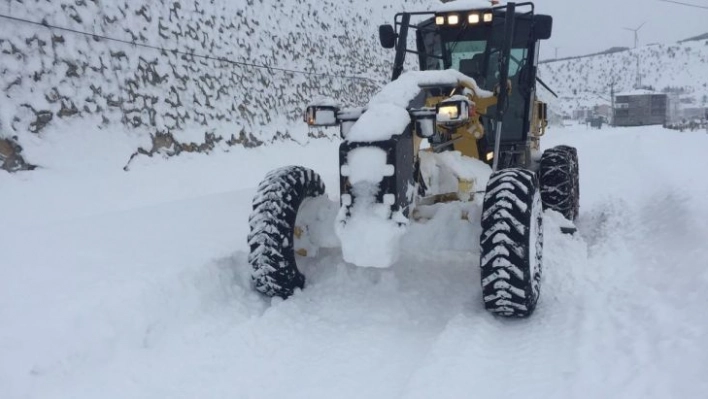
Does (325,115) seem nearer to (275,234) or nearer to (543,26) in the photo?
(275,234)

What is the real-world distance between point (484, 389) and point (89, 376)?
84.2 inches

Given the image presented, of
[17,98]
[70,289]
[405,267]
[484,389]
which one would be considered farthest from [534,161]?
[17,98]

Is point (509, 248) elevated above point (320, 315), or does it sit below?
above

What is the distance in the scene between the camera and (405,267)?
5020mm

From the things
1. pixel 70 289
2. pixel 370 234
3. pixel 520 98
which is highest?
pixel 520 98

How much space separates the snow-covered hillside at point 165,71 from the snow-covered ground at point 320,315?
3.21 ft

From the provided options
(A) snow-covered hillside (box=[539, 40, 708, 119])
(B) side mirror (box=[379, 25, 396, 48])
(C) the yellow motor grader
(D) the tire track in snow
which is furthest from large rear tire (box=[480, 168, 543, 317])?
(A) snow-covered hillside (box=[539, 40, 708, 119])

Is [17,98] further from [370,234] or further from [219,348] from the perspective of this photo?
[370,234]

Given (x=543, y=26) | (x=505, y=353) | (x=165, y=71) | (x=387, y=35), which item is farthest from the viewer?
(x=165, y=71)

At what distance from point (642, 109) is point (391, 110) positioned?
7362 centimetres

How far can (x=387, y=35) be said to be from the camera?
18.2 ft

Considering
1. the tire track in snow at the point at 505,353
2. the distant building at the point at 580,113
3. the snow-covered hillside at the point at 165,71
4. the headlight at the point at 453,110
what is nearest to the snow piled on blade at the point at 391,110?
the headlight at the point at 453,110

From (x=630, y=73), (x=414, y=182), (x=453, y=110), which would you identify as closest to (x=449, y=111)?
(x=453, y=110)

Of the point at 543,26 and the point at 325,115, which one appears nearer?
the point at 325,115
